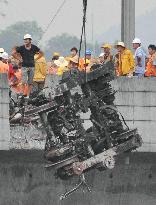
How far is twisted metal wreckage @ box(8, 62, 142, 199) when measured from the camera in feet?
52.7

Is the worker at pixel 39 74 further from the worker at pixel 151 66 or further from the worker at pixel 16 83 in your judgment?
the worker at pixel 151 66

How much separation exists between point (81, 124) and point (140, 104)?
270 centimetres

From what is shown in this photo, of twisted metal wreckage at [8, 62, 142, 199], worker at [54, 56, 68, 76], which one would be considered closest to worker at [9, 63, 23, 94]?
worker at [54, 56, 68, 76]

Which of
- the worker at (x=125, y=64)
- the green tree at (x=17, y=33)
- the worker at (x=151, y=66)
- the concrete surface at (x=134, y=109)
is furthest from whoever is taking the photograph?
the green tree at (x=17, y=33)

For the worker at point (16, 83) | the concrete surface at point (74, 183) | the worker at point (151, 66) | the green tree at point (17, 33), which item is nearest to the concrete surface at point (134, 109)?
the concrete surface at point (74, 183)

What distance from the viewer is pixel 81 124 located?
53.4 feet

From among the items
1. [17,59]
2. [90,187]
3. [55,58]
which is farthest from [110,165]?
[55,58]

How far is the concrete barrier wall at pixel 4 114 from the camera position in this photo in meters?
17.5

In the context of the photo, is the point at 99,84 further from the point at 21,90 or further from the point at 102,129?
the point at 21,90

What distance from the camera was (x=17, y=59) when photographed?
20.6 meters

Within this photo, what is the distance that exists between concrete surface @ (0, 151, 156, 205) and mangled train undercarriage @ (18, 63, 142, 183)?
204cm

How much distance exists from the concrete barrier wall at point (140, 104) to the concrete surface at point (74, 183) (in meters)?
0.44

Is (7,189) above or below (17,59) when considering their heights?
below

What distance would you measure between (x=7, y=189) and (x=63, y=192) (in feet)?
3.85
